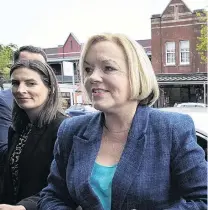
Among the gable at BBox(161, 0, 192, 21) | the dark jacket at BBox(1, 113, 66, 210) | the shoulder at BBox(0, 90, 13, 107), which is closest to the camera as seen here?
the dark jacket at BBox(1, 113, 66, 210)

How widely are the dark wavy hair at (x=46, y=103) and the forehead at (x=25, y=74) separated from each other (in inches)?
0.6

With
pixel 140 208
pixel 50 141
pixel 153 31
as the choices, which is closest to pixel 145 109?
pixel 140 208

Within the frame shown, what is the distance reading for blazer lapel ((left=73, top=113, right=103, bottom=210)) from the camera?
122 cm

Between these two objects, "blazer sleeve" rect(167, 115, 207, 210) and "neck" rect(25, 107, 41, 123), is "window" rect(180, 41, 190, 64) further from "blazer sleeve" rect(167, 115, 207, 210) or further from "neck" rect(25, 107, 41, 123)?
"blazer sleeve" rect(167, 115, 207, 210)

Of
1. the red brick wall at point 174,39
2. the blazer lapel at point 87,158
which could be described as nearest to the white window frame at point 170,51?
the red brick wall at point 174,39

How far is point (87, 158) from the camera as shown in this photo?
129cm

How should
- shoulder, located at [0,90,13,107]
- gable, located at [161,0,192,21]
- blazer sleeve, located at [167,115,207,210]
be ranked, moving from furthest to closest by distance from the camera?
gable, located at [161,0,192,21], shoulder, located at [0,90,13,107], blazer sleeve, located at [167,115,207,210]

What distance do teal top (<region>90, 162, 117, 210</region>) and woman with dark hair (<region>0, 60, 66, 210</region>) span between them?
485 mm

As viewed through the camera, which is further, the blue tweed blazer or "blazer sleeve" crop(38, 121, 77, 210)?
"blazer sleeve" crop(38, 121, 77, 210)

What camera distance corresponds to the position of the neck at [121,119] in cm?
129

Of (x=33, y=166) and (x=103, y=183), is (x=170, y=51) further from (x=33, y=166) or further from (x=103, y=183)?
(x=103, y=183)

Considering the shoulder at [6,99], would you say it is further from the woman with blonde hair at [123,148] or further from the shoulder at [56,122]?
the woman with blonde hair at [123,148]

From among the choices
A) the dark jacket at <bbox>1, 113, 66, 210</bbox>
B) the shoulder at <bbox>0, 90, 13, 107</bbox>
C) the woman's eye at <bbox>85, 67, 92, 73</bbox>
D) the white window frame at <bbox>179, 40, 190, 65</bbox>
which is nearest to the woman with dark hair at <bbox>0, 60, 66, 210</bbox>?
the dark jacket at <bbox>1, 113, 66, 210</bbox>

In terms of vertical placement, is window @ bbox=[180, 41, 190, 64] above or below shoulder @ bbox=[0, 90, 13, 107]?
above
